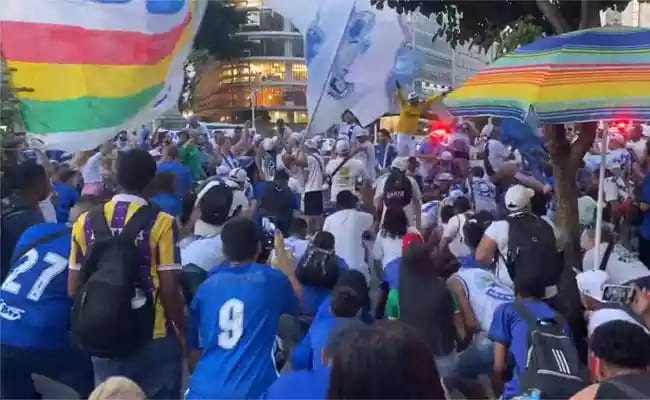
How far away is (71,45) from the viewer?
5.33 metres

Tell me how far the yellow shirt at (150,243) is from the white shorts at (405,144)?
10247mm

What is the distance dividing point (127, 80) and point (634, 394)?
3635 mm

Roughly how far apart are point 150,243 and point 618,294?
237cm

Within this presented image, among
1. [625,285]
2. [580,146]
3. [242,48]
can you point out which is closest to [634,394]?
[625,285]

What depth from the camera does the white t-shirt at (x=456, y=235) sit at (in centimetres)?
740

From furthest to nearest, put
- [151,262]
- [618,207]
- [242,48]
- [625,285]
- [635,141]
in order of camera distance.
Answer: [242,48] < [635,141] < [618,207] < [625,285] < [151,262]

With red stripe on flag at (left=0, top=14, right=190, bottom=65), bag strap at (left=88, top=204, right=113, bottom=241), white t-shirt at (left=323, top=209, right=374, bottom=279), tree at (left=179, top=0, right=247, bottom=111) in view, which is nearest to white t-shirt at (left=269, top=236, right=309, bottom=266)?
white t-shirt at (left=323, top=209, right=374, bottom=279)

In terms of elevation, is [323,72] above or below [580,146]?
above

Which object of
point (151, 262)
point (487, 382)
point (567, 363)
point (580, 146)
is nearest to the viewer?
point (567, 363)

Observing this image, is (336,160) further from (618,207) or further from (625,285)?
(625,285)

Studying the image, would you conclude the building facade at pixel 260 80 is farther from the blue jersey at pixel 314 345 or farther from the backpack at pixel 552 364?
the backpack at pixel 552 364

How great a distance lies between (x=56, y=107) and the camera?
521cm

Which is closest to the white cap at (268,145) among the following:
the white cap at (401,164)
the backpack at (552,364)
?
the white cap at (401,164)

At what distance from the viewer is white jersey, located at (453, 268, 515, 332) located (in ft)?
18.0
